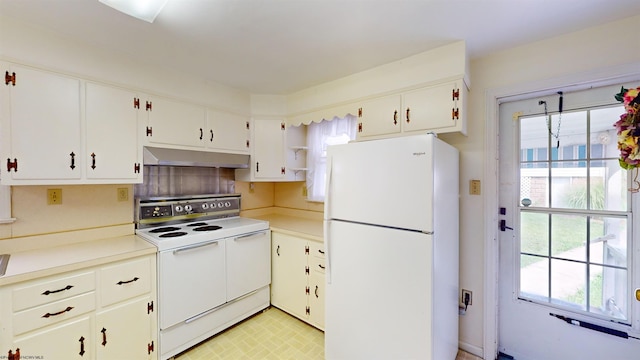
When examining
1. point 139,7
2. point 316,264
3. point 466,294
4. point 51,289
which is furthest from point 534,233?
point 51,289

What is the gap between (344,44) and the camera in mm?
1775

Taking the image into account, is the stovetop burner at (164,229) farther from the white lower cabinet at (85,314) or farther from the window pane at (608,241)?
the window pane at (608,241)

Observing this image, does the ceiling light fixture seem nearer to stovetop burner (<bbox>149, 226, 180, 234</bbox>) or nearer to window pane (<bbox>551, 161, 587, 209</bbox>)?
stovetop burner (<bbox>149, 226, 180, 234</bbox>)

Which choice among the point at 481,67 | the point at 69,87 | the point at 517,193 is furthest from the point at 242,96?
the point at 517,193

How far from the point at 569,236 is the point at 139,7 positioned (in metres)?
3.08

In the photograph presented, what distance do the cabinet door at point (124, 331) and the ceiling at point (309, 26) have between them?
1.81 meters

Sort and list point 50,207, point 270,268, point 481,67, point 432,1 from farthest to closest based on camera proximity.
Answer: point 270,268 < point 481,67 < point 50,207 < point 432,1

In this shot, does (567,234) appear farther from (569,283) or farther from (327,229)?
(327,229)

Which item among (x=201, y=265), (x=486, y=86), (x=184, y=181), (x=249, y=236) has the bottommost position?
(x=201, y=265)

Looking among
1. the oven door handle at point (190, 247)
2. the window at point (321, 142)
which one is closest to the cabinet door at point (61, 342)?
the oven door handle at point (190, 247)

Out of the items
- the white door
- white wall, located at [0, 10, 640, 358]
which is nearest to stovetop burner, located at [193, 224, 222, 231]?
white wall, located at [0, 10, 640, 358]

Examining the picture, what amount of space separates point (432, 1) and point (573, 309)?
224cm

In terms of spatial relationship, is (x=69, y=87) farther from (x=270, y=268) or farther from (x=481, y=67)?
(x=481, y=67)

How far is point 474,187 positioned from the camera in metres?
2.00
